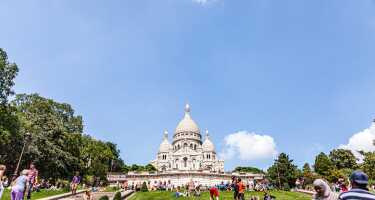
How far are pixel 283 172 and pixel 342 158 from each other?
74.1 ft

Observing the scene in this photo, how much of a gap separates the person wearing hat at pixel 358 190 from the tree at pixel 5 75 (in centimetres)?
3731

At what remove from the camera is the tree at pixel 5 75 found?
121 feet

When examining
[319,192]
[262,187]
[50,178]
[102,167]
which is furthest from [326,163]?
[319,192]

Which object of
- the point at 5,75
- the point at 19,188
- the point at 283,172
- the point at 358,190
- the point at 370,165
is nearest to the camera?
the point at 358,190

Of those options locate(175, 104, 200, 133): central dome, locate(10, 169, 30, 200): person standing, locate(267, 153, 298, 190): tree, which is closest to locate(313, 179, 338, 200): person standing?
locate(10, 169, 30, 200): person standing

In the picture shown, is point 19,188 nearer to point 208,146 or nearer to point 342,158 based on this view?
point 342,158

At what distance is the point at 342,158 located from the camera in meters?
76.7

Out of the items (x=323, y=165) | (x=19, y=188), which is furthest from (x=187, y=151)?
(x=19, y=188)

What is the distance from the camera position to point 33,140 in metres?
41.9

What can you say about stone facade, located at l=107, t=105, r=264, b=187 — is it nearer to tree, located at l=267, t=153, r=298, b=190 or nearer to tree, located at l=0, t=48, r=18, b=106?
tree, located at l=267, t=153, r=298, b=190

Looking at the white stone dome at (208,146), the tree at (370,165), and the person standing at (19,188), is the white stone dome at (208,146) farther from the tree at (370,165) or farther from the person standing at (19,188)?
the person standing at (19,188)

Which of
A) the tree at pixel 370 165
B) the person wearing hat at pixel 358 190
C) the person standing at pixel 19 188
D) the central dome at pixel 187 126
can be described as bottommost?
the person wearing hat at pixel 358 190

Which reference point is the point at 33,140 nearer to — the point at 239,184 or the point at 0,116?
→ the point at 0,116

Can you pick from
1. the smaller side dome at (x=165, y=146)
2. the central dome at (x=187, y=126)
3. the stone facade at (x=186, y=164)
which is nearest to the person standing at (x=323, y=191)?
the stone facade at (x=186, y=164)
